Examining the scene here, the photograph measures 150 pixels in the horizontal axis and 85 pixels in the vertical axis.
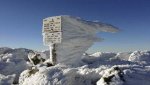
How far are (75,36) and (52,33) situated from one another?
6.20 feet

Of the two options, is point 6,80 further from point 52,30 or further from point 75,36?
point 75,36

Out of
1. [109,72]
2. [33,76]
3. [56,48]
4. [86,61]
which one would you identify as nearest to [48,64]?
[56,48]

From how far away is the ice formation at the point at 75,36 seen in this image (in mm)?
22047

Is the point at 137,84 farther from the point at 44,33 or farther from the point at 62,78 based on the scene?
the point at 44,33

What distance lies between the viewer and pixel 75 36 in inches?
893

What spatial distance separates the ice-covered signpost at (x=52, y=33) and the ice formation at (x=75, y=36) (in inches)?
12.6

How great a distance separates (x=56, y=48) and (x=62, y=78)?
7385 mm

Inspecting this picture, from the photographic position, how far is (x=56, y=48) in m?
22.5

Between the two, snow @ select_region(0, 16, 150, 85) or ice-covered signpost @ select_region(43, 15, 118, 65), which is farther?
ice-covered signpost @ select_region(43, 15, 118, 65)

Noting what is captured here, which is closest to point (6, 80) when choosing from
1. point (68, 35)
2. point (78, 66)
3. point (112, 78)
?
point (78, 66)

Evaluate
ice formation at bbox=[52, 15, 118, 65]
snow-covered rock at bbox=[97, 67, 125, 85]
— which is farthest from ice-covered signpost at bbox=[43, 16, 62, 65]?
snow-covered rock at bbox=[97, 67, 125, 85]

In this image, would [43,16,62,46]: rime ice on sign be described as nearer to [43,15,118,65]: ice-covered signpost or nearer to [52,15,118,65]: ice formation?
[43,15,118,65]: ice-covered signpost

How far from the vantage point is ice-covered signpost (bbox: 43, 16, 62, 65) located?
2175 centimetres

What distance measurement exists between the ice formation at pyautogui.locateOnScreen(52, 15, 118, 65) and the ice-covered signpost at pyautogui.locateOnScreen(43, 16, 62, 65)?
0.32m
